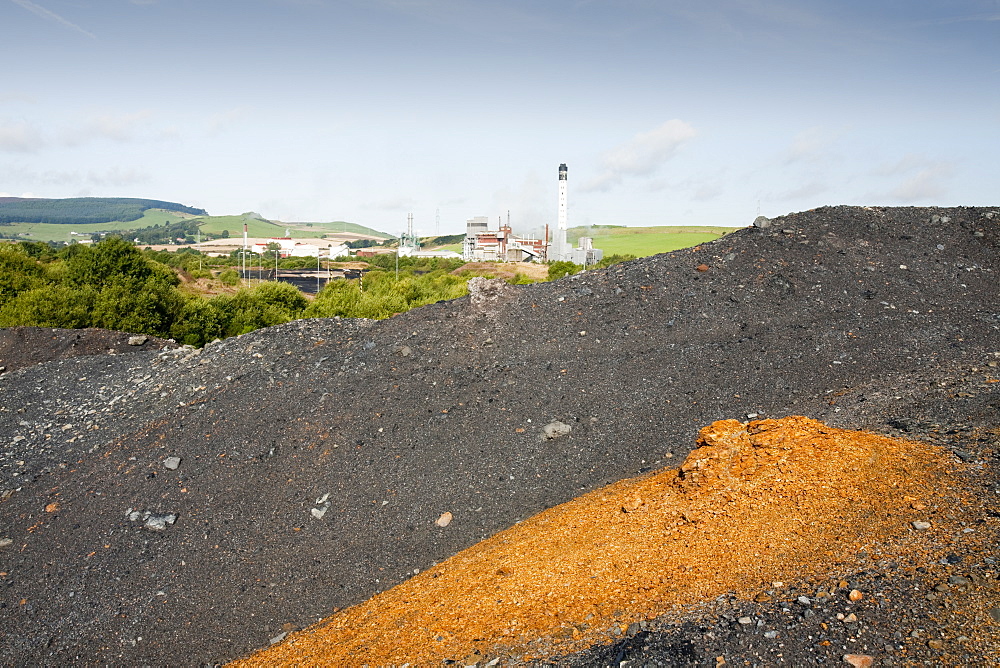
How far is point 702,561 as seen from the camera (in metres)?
4.32

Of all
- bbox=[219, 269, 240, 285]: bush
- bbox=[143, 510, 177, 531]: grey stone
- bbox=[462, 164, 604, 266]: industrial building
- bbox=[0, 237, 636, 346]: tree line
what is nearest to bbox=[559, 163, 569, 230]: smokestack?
bbox=[462, 164, 604, 266]: industrial building

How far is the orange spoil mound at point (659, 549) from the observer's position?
4.02m

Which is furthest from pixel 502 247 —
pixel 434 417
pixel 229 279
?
pixel 434 417

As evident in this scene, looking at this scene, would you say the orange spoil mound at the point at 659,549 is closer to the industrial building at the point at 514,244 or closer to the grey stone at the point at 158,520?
the grey stone at the point at 158,520

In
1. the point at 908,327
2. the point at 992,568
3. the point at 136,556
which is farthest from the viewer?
the point at 908,327

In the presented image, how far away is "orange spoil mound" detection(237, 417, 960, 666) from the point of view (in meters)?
4.02

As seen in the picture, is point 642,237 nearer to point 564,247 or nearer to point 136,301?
point 564,247

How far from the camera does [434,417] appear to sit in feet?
24.4

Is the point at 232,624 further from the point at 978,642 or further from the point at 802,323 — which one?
the point at 802,323

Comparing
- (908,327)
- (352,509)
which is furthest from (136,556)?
(908,327)

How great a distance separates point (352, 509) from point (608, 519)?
2620 millimetres

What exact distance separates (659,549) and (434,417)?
11.5 feet

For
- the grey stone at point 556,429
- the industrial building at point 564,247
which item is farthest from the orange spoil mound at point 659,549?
the industrial building at point 564,247

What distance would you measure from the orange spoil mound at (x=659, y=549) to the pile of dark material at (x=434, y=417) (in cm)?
38
